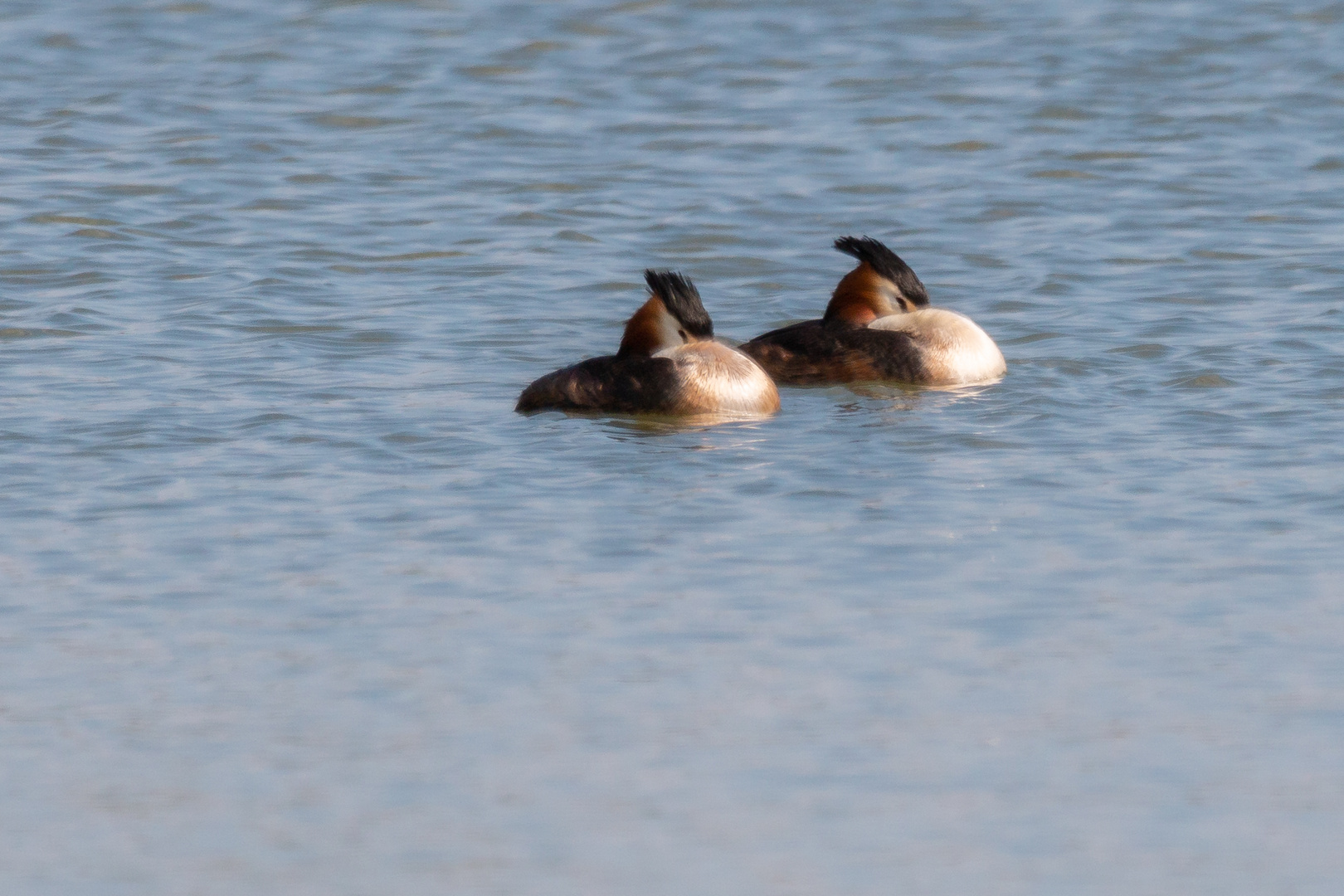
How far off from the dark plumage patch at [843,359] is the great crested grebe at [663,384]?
0.87 m

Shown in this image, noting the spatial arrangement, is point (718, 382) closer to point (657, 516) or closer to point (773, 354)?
Answer: point (773, 354)

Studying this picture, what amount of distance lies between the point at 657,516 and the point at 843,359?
3446 millimetres

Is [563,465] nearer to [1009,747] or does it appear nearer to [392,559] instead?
[392,559]

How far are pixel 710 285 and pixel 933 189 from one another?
352cm

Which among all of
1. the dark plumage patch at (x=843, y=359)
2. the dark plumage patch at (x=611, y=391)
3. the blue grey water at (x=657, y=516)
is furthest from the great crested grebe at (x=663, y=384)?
the dark plumage patch at (x=843, y=359)

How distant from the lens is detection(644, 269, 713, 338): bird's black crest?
432 inches

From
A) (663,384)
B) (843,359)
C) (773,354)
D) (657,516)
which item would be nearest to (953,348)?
(843,359)

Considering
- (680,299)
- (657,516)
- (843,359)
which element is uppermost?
(680,299)

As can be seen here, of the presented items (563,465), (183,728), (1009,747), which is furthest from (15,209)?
(1009,747)

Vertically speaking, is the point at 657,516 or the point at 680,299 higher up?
the point at 680,299

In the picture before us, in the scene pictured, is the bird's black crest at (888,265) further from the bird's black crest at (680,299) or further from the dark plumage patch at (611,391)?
the dark plumage patch at (611,391)

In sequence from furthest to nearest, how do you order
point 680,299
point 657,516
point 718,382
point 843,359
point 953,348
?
point 843,359
point 953,348
point 680,299
point 718,382
point 657,516

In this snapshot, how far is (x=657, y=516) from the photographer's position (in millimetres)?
8656

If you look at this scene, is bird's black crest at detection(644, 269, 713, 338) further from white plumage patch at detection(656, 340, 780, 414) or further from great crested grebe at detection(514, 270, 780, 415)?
white plumage patch at detection(656, 340, 780, 414)
